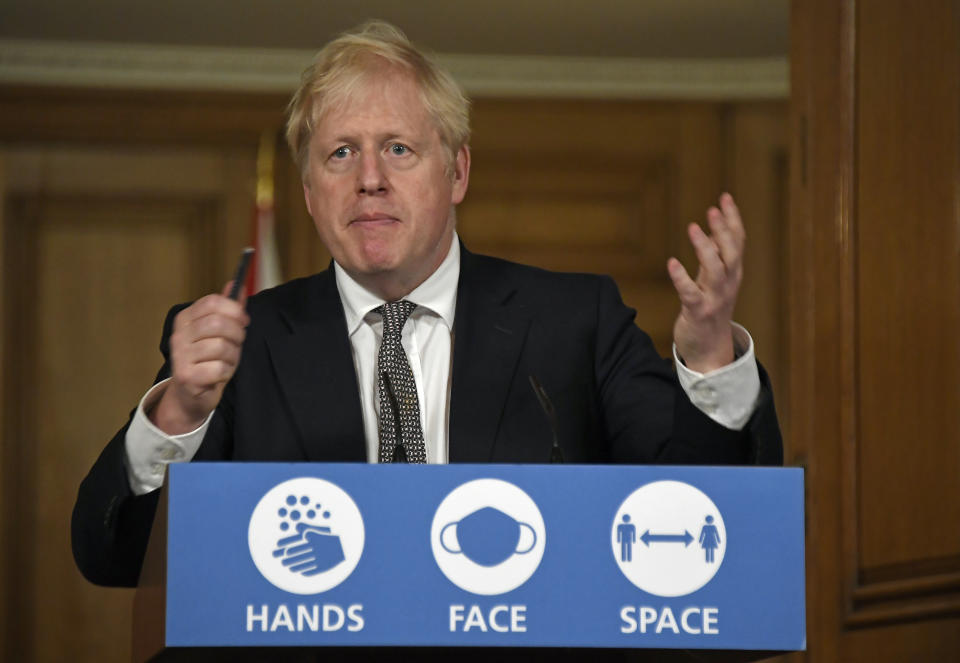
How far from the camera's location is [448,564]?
989 millimetres

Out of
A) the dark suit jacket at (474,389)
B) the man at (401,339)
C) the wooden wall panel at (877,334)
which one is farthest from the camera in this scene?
the wooden wall panel at (877,334)

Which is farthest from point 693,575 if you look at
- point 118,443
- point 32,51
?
point 32,51

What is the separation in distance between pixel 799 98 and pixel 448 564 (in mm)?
2179

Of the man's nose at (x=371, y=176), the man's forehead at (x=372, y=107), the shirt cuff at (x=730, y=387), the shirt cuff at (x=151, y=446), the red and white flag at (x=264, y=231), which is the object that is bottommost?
the shirt cuff at (x=151, y=446)

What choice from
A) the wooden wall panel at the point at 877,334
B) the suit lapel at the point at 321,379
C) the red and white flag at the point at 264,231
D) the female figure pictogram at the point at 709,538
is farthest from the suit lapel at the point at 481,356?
the wooden wall panel at the point at 877,334

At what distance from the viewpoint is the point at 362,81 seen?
1.53 meters

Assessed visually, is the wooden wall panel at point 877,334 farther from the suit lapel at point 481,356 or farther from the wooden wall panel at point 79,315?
the wooden wall panel at point 79,315

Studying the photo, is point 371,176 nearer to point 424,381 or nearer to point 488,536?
point 424,381

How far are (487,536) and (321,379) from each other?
1.66 ft

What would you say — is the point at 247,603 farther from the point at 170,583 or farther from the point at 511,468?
the point at 511,468

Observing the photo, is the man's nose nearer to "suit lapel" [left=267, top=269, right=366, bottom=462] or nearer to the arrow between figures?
"suit lapel" [left=267, top=269, right=366, bottom=462]

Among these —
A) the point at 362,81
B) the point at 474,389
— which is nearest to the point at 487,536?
the point at 474,389

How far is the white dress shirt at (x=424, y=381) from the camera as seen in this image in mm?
1218

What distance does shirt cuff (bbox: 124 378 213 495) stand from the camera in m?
1.23
